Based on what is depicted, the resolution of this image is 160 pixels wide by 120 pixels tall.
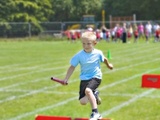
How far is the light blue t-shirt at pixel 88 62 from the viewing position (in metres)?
6.79

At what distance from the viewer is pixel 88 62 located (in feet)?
22.2

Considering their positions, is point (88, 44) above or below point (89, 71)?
above

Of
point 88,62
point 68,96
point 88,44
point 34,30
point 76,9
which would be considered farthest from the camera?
point 76,9

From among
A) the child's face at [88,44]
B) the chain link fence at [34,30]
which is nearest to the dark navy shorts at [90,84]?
the child's face at [88,44]

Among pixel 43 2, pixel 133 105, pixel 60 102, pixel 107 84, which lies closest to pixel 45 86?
pixel 107 84

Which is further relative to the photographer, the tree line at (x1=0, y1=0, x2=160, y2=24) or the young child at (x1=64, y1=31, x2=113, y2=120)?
the tree line at (x1=0, y1=0, x2=160, y2=24)

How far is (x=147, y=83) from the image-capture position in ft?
30.2

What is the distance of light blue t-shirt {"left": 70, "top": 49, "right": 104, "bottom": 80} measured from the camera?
6785 mm

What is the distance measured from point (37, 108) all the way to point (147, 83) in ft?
7.82

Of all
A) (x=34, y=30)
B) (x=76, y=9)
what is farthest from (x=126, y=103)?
(x=76, y=9)

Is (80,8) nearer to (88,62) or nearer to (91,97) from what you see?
(88,62)

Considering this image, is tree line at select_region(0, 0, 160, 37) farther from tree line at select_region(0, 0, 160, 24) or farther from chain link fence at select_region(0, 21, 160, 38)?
chain link fence at select_region(0, 21, 160, 38)

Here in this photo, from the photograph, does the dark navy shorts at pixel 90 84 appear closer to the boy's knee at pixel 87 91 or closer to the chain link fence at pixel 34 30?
the boy's knee at pixel 87 91

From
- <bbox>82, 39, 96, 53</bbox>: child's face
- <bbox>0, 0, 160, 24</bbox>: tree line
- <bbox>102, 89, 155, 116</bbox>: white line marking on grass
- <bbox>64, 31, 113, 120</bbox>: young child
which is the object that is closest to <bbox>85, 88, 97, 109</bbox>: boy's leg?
<bbox>64, 31, 113, 120</bbox>: young child
